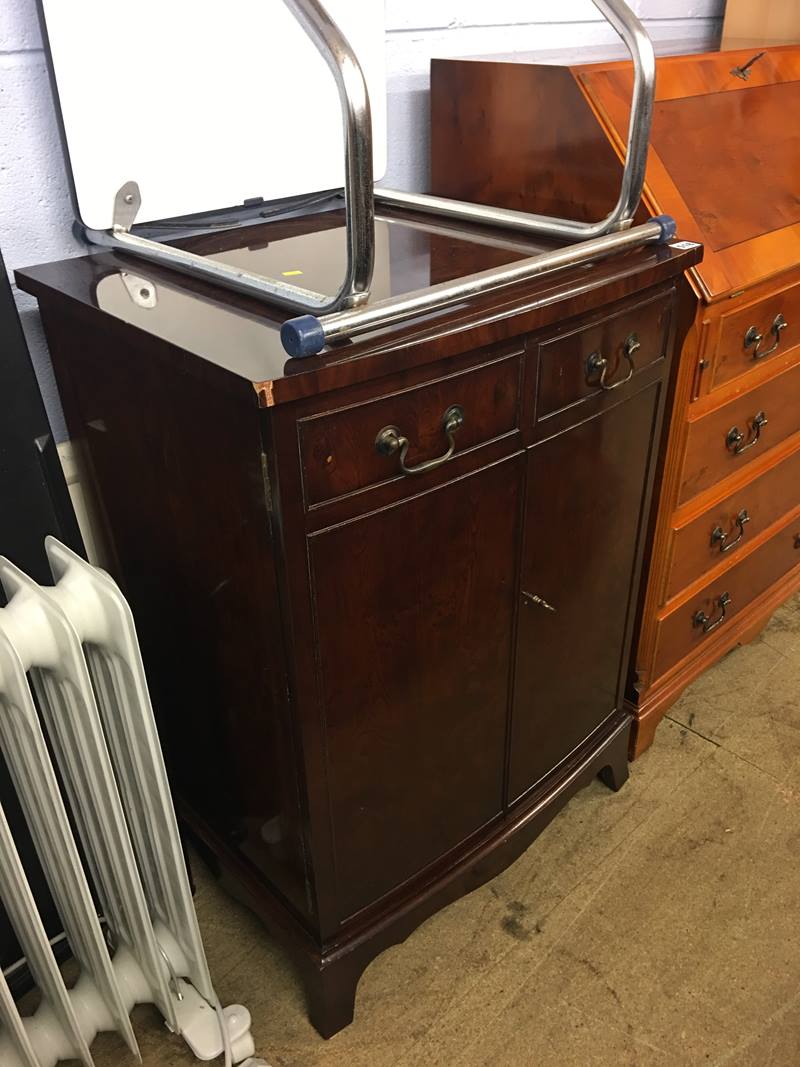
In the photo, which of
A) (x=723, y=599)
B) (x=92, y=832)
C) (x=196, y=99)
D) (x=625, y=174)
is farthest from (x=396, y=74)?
(x=92, y=832)

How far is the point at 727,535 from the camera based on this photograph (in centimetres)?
171

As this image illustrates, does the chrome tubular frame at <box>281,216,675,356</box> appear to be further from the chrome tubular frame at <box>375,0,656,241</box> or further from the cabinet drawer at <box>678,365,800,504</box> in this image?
the cabinet drawer at <box>678,365,800,504</box>

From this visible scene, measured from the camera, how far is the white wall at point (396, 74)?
3.65 ft

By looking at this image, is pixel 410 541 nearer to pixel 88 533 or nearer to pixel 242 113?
pixel 88 533

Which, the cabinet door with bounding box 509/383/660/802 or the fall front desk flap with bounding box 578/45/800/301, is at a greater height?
the fall front desk flap with bounding box 578/45/800/301

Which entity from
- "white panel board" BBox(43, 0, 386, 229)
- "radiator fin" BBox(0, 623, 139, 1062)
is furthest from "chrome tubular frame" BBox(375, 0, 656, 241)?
"radiator fin" BBox(0, 623, 139, 1062)

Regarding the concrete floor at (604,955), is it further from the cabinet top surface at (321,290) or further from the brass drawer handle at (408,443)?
the cabinet top surface at (321,290)

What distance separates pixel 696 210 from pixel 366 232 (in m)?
0.76

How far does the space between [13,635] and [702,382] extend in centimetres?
108

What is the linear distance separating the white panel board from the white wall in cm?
5

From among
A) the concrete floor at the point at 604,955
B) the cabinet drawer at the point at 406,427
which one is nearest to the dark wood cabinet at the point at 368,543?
the cabinet drawer at the point at 406,427

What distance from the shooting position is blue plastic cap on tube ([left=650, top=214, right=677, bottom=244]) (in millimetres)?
1203

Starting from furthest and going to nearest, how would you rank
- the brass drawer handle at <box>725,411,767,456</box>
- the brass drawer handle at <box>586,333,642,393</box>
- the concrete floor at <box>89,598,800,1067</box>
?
the brass drawer handle at <box>725,411,767,456</box>
the concrete floor at <box>89,598,800,1067</box>
the brass drawer handle at <box>586,333,642,393</box>

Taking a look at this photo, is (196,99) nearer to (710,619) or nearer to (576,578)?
(576,578)
